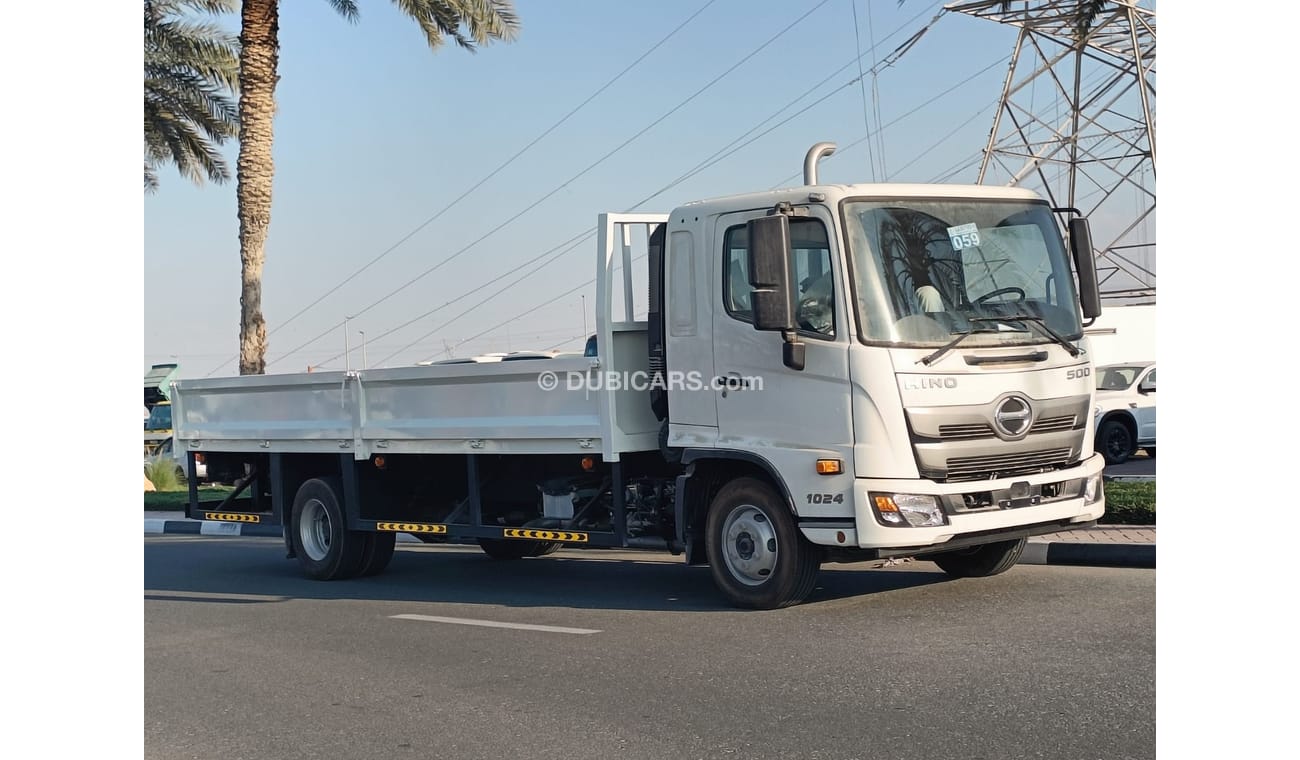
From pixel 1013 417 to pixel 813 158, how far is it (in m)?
2.47

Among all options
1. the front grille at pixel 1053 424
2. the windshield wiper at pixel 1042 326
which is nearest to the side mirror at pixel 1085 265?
the windshield wiper at pixel 1042 326

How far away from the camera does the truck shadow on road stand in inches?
374

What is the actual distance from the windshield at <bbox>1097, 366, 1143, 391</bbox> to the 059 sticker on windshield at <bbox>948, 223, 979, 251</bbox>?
13404 millimetres

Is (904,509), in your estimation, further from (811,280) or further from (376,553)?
(376,553)

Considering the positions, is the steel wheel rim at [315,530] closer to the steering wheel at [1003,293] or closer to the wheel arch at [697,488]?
the wheel arch at [697,488]

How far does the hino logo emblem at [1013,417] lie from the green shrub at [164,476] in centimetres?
2050

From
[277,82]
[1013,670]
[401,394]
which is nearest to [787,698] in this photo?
[1013,670]

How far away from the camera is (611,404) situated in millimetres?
9289

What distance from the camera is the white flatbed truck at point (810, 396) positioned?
793 centimetres

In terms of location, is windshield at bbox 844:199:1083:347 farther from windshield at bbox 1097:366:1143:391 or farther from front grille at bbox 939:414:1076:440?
windshield at bbox 1097:366:1143:391

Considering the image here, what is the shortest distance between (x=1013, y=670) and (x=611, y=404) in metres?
3.75

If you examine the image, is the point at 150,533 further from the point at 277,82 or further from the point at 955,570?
A: the point at 955,570

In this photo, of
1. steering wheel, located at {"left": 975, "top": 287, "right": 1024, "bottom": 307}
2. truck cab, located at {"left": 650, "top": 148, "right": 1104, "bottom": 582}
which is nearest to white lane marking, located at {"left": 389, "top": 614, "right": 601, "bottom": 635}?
truck cab, located at {"left": 650, "top": 148, "right": 1104, "bottom": 582}

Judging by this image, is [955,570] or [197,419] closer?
[955,570]
